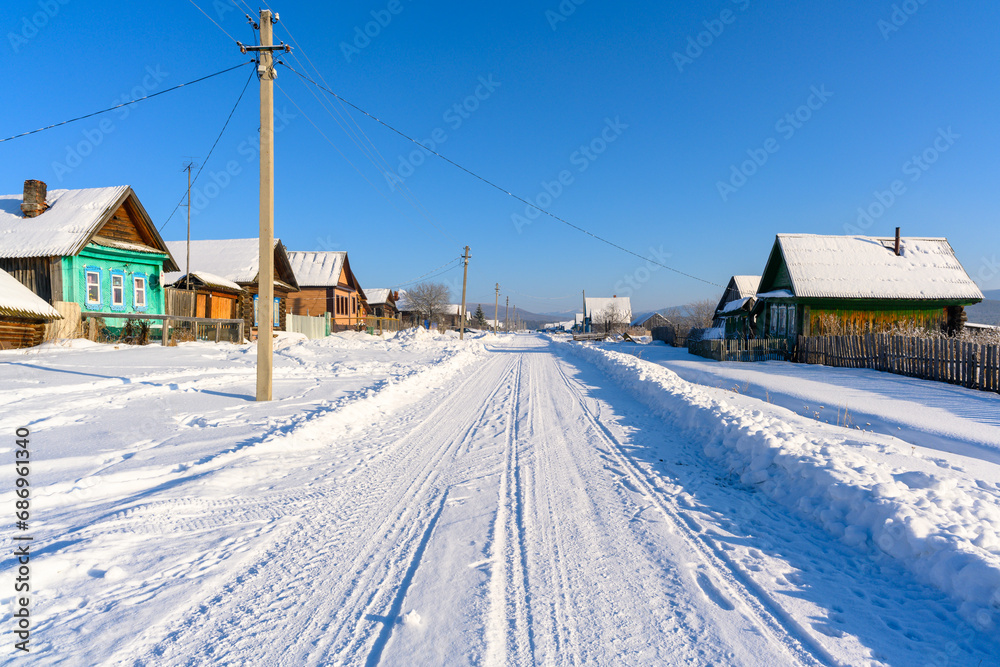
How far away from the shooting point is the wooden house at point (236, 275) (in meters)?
25.6

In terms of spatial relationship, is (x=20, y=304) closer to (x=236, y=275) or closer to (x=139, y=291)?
(x=139, y=291)

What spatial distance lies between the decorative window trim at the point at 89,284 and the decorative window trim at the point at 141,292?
1.37m

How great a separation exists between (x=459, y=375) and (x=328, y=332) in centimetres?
2111

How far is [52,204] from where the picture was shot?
1944cm

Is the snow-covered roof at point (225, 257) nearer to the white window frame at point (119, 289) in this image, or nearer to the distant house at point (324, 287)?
the distant house at point (324, 287)

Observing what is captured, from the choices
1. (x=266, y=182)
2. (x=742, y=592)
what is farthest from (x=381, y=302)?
(x=742, y=592)

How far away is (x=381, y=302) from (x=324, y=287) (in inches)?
1006

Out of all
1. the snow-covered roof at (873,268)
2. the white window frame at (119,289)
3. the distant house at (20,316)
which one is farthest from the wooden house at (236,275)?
the snow-covered roof at (873,268)

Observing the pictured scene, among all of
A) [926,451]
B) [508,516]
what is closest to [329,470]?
[508,516]

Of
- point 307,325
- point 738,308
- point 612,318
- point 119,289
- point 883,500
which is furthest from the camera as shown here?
point 612,318

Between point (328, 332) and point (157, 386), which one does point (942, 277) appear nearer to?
point (157, 386)

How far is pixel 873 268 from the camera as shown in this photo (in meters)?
23.1

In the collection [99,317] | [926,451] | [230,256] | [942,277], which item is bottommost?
[926,451]

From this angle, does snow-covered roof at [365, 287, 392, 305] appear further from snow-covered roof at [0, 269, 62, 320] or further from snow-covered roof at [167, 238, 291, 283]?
snow-covered roof at [0, 269, 62, 320]
